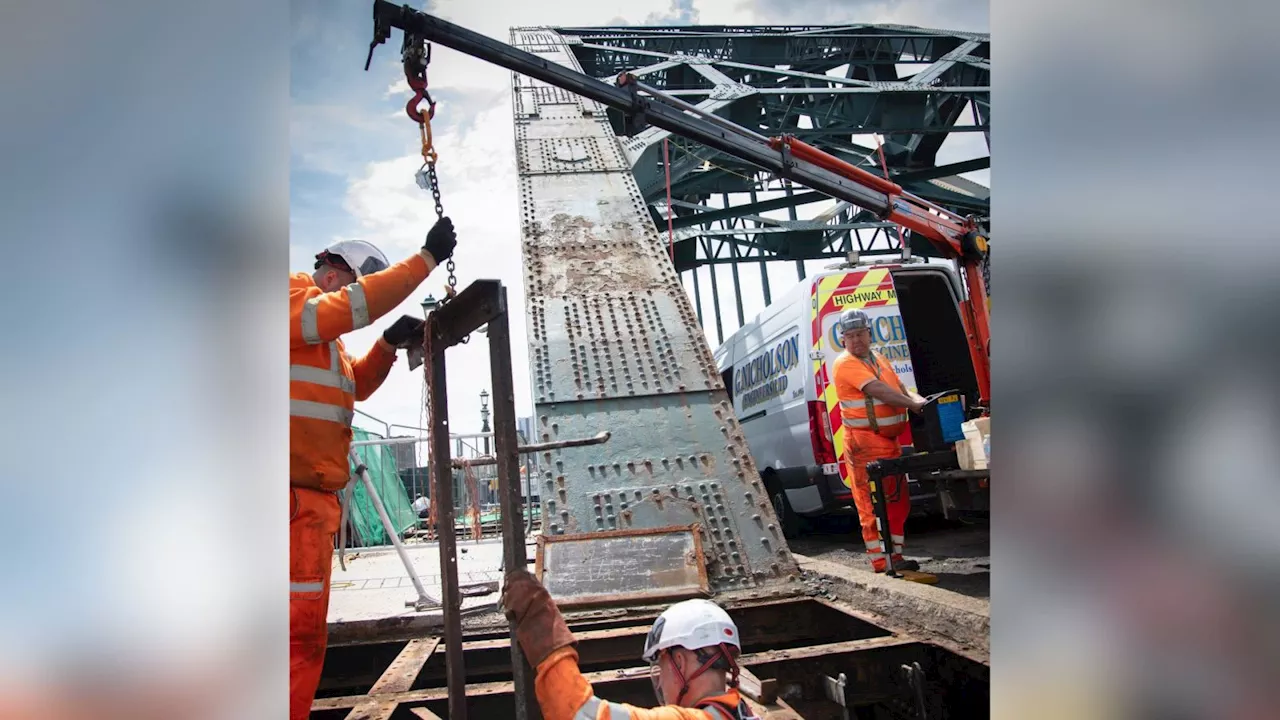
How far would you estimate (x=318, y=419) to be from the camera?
8.51 feet

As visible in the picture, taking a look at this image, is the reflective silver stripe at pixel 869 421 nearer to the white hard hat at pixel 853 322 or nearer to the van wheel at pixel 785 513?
the white hard hat at pixel 853 322

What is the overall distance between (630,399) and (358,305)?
283 centimetres

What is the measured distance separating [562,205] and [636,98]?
1332 millimetres

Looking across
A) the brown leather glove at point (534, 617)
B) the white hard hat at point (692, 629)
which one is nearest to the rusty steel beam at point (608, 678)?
the white hard hat at point (692, 629)

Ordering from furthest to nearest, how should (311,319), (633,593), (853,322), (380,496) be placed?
(380,496) < (853,322) < (633,593) < (311,319)

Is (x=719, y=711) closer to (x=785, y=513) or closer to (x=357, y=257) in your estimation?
(x=357, y=257)

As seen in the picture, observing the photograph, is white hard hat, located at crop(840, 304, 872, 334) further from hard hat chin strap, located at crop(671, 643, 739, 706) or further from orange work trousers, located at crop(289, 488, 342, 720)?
orange work trousers, located at crop(289, 488, 342, 720)

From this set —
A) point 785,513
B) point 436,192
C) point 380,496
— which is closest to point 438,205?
point 436,192

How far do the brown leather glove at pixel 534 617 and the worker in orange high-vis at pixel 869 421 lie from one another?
3696 millimetres

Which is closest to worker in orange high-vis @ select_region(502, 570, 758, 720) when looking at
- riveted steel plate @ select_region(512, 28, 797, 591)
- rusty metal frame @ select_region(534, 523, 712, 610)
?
rusty metal frame @ select_region(534, 523, 712, 610)

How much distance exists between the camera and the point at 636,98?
19.0 feet

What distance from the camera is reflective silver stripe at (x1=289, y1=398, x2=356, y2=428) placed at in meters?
2.53
